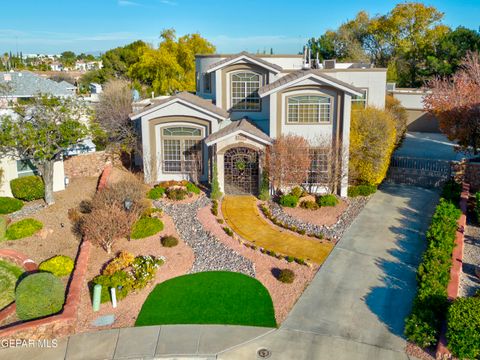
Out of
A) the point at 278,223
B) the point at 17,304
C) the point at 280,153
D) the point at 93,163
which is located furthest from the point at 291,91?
the point at 17,304

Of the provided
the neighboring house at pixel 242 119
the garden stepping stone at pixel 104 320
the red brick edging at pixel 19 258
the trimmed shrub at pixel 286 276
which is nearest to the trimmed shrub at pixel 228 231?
the trimmed shrub at pixel 286 276

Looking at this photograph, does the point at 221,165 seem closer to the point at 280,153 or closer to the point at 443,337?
the point at 280,153

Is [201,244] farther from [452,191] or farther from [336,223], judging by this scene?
[452,191]

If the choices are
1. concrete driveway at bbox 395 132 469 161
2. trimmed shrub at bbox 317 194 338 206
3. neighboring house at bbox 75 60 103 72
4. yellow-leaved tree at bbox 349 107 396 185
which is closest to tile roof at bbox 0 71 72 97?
trimmed shrub at bbox 317 194 338 206

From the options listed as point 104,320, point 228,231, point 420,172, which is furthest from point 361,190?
point 104,320

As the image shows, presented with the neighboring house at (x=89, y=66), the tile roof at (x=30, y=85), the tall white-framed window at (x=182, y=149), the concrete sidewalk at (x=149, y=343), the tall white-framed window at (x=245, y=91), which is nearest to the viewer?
the concrete sidewalk at (x=149, y=343)

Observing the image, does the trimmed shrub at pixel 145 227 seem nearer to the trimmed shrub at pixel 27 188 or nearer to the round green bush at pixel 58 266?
the round green bush at pixel 58 266
